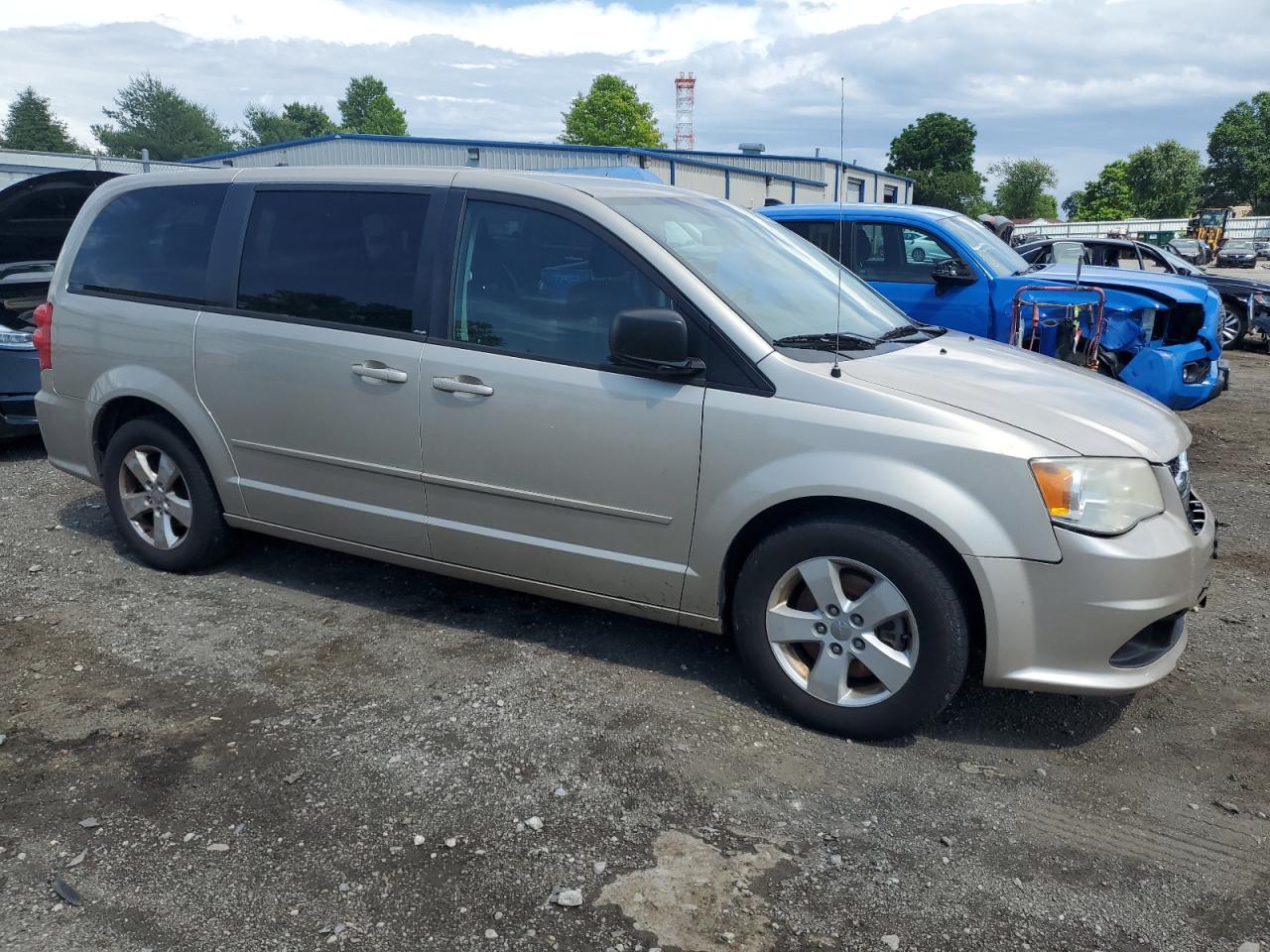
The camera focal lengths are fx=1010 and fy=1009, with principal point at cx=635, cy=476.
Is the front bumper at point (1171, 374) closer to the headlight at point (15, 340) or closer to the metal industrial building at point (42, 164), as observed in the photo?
the headlight at point (15, 340)

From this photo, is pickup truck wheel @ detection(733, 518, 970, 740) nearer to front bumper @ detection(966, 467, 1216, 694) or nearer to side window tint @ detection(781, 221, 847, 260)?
front bumper @ detection(966, 467, 1216, 694)

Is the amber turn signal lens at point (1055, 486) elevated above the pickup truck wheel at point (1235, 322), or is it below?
below

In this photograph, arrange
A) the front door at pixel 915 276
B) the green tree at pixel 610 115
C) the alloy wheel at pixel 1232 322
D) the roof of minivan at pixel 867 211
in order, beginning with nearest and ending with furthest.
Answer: the front door at pixel 915 276 → the roof of minivan at pixel 867 211 → the alloy wheel at pixel 1232 322 → the green tree at pixel 610 115

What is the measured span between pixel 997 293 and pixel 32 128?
98.8 m

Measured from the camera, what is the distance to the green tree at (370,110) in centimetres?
10812

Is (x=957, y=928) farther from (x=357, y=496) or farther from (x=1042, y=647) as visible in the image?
(x=357, y=496)

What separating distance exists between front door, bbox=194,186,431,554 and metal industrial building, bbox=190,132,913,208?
82.0 ft

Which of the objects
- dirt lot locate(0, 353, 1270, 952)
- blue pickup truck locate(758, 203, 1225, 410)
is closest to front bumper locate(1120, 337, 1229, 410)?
blue pickup truck locate(758, 203, 1225, 410)

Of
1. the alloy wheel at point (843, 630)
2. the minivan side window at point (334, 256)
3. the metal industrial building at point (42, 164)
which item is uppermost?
the metal industrial building at point (42, 164)

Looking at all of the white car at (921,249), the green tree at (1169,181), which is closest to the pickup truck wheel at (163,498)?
the white car at (921,249)

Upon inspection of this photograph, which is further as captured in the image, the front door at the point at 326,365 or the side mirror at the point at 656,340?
the front door at the point at 326,365

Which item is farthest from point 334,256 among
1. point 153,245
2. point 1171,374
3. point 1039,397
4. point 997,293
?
point 1171,374

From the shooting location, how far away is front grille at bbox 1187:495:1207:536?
3.43m

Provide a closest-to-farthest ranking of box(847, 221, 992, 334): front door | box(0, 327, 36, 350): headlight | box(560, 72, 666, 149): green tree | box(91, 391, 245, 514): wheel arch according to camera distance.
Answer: box(91, 391, 245, 514): wheel arch → box(0, 327, 36, 350): headlight → box(847, 221, 992, 334): front door → box(560, 72, 666, 149): green tree
